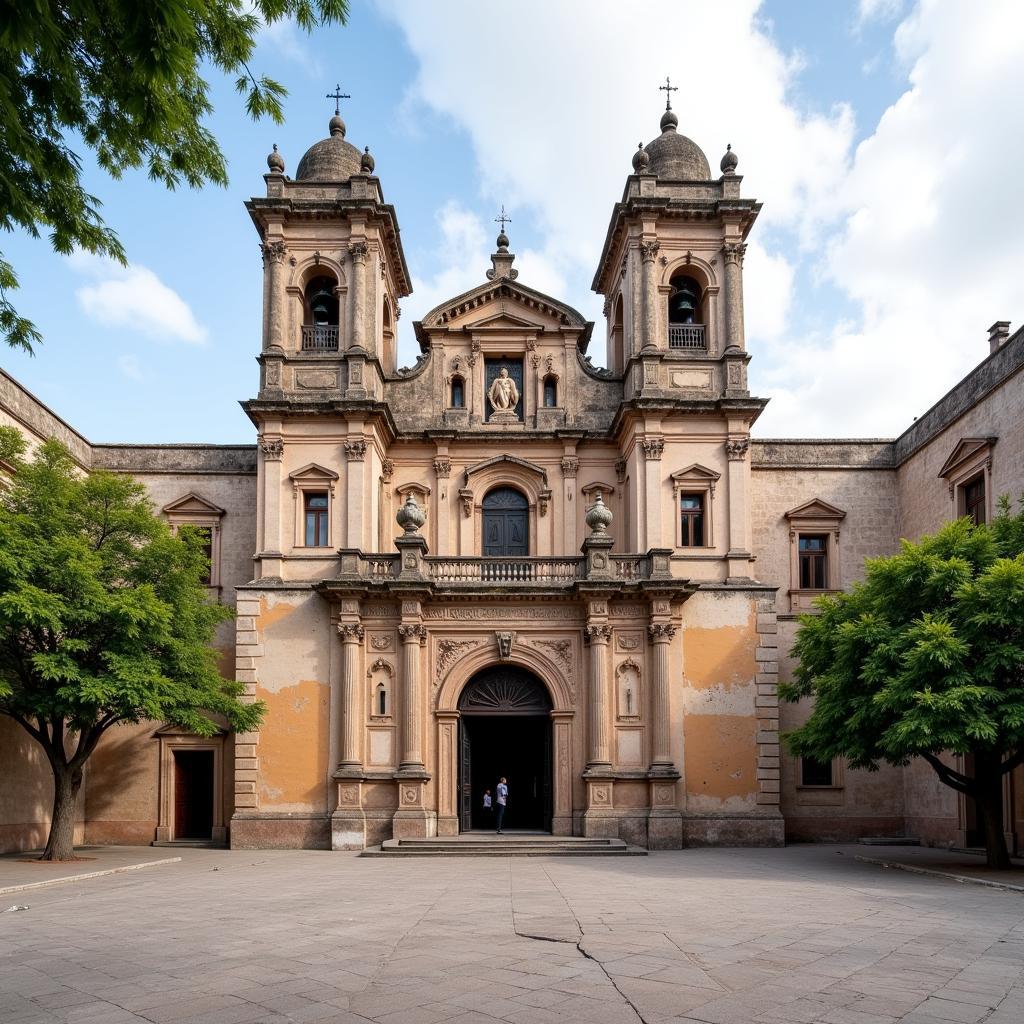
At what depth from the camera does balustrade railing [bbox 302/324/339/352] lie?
99.7 feet

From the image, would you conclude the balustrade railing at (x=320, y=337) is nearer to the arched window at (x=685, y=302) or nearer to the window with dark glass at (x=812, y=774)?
the arched window at (x=685, y=302)

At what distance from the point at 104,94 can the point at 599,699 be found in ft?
72.8

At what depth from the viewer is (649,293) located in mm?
29984

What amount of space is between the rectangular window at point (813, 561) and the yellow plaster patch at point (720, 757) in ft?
18.1

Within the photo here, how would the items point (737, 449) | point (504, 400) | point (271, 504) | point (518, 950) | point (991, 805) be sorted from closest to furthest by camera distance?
1. point (518, 950)
2. point (991, 805)
3. point (271, 504)
4. point (737, 449)
5. point (504, 400)

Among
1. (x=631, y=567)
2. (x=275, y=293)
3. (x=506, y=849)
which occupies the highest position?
(x=275, y=293)

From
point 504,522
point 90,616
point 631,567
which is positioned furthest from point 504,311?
point 90,616

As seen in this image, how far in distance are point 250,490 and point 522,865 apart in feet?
47.5

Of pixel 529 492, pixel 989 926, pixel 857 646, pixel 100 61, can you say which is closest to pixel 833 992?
pixel 989 926

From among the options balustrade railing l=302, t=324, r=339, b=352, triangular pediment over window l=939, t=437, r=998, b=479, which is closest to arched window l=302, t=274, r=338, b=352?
balustrade railing l=302, t=324, r=339, b=352

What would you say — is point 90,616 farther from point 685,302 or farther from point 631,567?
point 685,302

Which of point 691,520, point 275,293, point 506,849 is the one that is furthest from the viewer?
point 275,293

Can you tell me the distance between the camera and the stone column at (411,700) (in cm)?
2689

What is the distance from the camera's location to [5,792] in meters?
26.0
